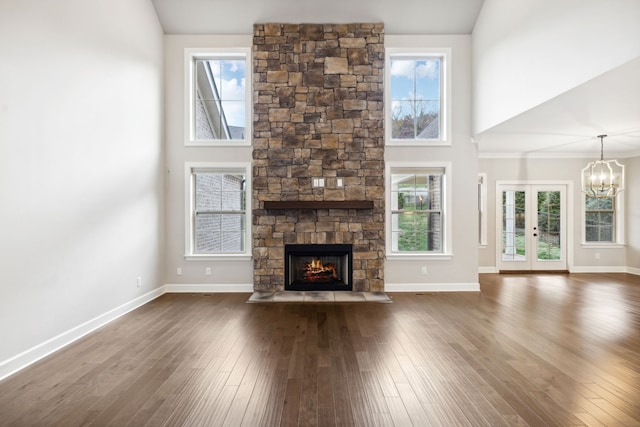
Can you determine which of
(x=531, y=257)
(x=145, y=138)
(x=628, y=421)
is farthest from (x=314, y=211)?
(x=531, y=257)

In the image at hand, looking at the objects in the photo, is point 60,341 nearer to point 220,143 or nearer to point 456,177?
point 220,143

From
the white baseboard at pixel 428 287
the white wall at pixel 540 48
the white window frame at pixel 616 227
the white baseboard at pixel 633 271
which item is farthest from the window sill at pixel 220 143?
the white baseboard at pixel 633 271

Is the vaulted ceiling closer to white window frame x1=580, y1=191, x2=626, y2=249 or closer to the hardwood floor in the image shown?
white window frame x1=580, y1=191, x2=626, y2=249

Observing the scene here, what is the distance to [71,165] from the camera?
3.49 m

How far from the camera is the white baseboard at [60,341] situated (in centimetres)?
279

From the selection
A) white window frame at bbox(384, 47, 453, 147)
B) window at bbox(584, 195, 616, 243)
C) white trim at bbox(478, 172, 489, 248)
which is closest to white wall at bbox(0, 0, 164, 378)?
white window frame at bbox(384, 47, 453, 147)

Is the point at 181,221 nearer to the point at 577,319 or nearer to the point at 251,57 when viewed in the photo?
the point at 251,57

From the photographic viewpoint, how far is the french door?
7.49m

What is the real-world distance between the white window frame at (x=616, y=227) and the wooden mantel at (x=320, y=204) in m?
5.53

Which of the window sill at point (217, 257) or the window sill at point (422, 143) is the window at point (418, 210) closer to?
the window sill at point (422, 143)

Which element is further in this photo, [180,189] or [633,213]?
[633,213]

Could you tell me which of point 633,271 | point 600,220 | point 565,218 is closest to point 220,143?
point 565,218

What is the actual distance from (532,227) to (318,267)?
202 inches

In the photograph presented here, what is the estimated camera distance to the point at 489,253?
7.38 m
